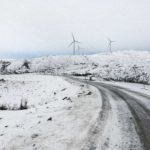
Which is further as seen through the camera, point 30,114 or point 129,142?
point 30,114

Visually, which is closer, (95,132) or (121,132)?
(95,132)

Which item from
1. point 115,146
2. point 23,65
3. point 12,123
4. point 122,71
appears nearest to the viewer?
point 115,146

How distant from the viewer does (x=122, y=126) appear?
8.89m

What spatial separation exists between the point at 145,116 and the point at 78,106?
3.80 meters

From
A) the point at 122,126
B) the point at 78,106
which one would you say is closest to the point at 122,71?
the point at 78,106

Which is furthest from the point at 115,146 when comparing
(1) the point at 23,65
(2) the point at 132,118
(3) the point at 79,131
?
(1) the point at 23,65

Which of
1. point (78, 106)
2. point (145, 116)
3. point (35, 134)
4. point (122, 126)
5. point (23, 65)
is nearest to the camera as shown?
point (35, 134)

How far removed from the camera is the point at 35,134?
26.4 ft

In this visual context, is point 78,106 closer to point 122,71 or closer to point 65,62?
point 122,71

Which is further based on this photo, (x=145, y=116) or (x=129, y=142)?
(x=145, y=116)

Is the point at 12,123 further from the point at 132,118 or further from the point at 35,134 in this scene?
the point at 132,118

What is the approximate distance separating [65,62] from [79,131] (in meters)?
129

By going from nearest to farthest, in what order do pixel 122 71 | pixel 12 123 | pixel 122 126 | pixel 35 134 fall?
pixel 35 134
pixel 122 126
pixel 12 123
pixel 122 71

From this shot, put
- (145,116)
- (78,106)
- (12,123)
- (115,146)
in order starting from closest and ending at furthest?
1. (115,146)
2. (12,123)
3. (145,116)
4. (78,106)
